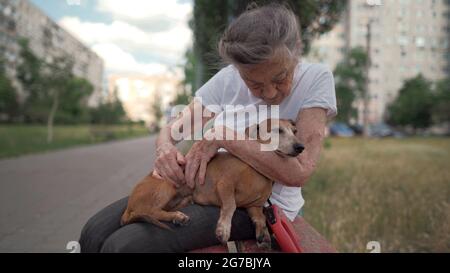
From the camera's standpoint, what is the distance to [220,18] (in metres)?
3.77

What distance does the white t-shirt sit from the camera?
1.74 m

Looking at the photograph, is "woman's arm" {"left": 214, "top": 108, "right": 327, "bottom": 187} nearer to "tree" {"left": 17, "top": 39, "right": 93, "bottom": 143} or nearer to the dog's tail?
the dog's tail

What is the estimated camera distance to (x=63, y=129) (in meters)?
24.0

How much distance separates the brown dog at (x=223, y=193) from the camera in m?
1.67

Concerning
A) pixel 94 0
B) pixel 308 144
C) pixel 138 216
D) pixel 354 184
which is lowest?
pixel 354 184

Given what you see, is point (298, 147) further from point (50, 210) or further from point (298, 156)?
point (50, 210)

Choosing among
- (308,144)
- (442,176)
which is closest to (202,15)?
(308,144)

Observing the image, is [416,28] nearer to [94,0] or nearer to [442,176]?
[94,0]

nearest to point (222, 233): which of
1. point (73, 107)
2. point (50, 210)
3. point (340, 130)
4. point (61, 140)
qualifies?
point (50, 210)

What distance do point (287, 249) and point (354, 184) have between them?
4.98 metres

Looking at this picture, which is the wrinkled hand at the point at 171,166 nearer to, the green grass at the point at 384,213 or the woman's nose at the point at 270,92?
the woman's nose at the point at 270,92

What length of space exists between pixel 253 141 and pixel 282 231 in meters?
0.37

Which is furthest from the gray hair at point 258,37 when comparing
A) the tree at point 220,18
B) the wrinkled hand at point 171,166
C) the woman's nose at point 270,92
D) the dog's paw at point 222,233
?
Answer: the dog's paw at point 222,233

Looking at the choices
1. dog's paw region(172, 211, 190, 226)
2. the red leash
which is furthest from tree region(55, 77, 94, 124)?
the red leash
